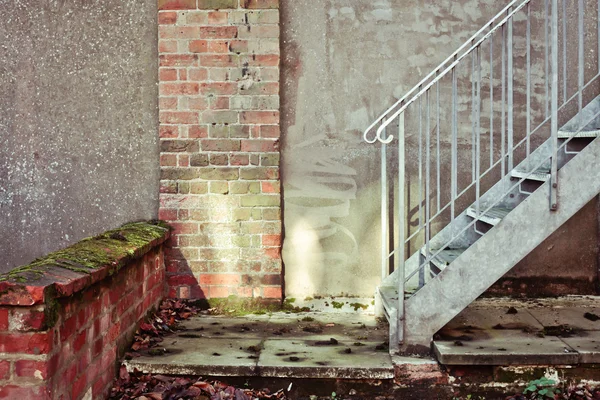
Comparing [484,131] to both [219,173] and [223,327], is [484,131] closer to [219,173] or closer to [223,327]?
[219,173]

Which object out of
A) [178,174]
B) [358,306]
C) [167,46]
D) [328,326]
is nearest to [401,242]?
[328,326]

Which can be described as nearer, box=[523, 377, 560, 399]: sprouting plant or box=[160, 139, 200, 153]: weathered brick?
box=[523, 377, 560, 399]: sprouting plant

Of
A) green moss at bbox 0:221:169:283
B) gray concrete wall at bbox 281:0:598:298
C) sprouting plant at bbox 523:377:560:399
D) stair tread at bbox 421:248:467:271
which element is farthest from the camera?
gray concrete wall at bbox 281:0:598:298

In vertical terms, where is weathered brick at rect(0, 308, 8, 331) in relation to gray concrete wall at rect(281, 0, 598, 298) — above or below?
below

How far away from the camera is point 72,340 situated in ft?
8.95

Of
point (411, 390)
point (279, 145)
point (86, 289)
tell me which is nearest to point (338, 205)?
point (279, 145)

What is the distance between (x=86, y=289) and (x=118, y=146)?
1912mm

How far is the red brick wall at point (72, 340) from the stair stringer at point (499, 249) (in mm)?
1576

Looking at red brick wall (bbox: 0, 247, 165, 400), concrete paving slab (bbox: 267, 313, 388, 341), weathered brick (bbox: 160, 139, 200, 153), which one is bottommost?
concrete paving slab (bbox: 267, 313, 388, 341)

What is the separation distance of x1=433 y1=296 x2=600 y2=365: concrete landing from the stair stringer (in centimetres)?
18

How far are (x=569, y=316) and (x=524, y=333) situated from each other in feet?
1.86

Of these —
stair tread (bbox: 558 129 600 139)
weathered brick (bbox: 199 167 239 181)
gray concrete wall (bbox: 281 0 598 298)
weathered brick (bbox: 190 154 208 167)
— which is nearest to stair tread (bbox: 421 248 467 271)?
gray concrete wall (bbox: 281 0 598 298)

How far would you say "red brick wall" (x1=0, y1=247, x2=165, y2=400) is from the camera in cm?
243

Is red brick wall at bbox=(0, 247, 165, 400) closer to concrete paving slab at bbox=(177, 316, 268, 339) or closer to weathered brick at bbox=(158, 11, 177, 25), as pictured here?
concrete paving slab at bbox=(177, 316, 268, 339)
